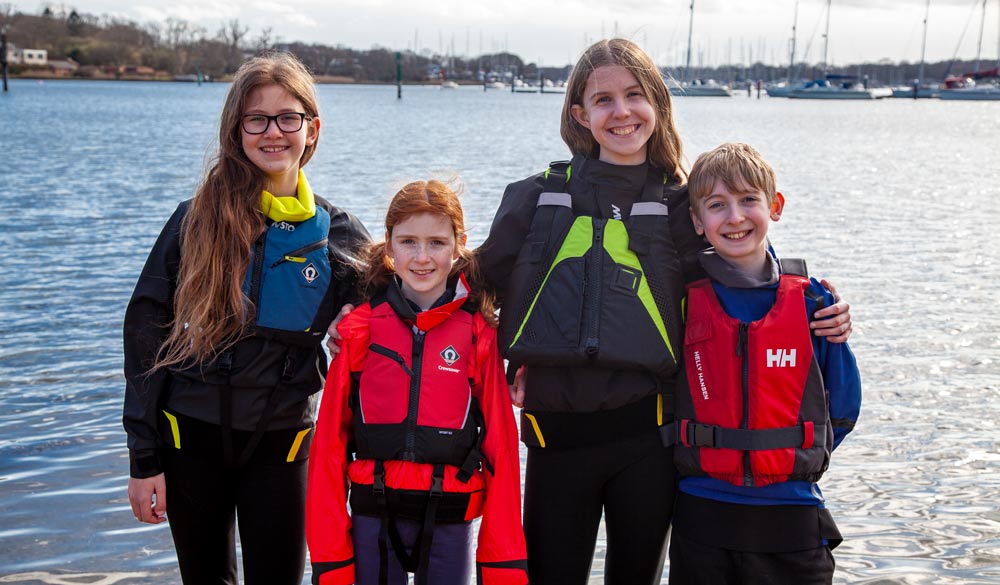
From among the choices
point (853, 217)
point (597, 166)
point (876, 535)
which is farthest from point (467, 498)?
point (853, 217)

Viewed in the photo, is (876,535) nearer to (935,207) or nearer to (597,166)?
(597,166)

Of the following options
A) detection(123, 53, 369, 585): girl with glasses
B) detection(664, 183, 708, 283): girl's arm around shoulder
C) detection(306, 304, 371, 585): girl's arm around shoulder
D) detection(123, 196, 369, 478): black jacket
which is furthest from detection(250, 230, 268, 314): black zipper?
detection(664, 183, 708, 283): girl's arm around shoulder

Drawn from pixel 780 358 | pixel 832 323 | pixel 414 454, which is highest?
pixel 832 323

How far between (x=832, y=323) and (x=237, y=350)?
6.54 ft

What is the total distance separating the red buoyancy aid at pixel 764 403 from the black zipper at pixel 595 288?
0.37 metres

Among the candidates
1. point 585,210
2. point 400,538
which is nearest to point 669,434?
point 585,210

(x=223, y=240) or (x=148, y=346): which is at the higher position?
(x=223, y=240)

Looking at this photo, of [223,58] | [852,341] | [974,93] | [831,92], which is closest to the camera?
[852,341]

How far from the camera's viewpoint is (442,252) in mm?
3193

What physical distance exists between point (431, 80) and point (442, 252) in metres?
175

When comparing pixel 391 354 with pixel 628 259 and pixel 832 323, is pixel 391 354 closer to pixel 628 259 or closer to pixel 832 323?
pixel 628 259

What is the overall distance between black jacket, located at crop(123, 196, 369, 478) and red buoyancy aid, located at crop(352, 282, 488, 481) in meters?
0.32

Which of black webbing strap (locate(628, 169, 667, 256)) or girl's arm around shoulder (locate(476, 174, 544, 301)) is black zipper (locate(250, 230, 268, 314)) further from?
black webbing strap (locate(628, 169, 667, 256))

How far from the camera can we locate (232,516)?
3.27 metres
